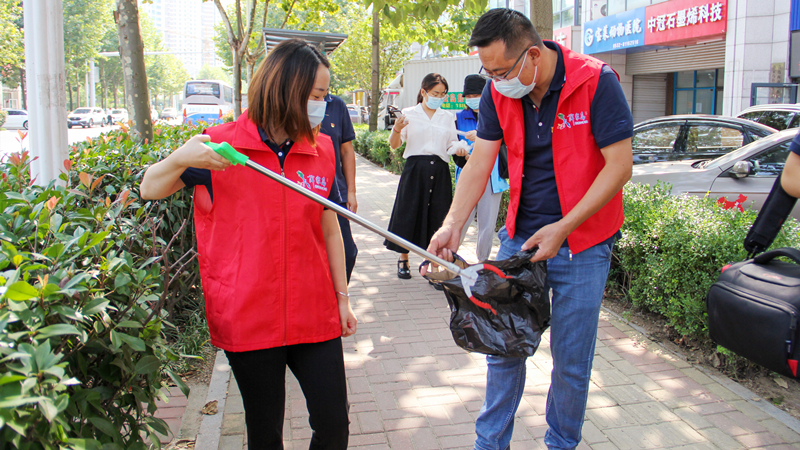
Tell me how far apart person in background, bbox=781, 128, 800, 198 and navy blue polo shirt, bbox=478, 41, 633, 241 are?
2.12 feet

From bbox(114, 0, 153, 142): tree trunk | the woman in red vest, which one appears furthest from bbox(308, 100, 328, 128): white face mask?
bbox(114, 0, 153, 142): tree trunk

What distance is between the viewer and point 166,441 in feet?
10.2

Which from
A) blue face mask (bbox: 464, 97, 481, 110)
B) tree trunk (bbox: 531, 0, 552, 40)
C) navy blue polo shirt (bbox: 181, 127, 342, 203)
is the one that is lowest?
navy blue polo shirt (bbox: 181, 127, 342, 203)

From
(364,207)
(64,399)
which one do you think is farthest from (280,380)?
(364,207)

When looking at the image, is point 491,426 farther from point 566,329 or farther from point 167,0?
point 167,0

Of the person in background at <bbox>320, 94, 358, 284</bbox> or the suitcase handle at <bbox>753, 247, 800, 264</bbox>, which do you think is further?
the person in background at <bbox>320, 94, 358, 284</bbox>

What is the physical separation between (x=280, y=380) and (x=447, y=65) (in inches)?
649

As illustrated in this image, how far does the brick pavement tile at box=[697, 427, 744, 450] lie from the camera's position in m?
3.05

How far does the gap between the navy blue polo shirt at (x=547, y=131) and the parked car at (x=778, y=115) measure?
6634mm

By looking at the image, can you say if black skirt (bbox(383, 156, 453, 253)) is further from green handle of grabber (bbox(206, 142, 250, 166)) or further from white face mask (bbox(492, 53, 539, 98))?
green handle of grabber (bbox(206, 142, 250, 166))

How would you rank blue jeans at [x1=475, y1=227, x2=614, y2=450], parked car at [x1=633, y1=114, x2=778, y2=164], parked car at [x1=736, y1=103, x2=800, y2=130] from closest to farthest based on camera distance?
blue jeans at [x1=475, y1=227, x2=614, y2=450]
parked car at [x1=633, y1=114, x2=778, y2=164]
parked car at [x1=736, y1=103, x2=800, y2=130]

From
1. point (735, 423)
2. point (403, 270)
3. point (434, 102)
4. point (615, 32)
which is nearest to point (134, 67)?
point (434, 102)

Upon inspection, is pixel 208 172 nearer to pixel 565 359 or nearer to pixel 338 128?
pixel 565 359

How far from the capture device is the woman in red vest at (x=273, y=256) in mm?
2055
